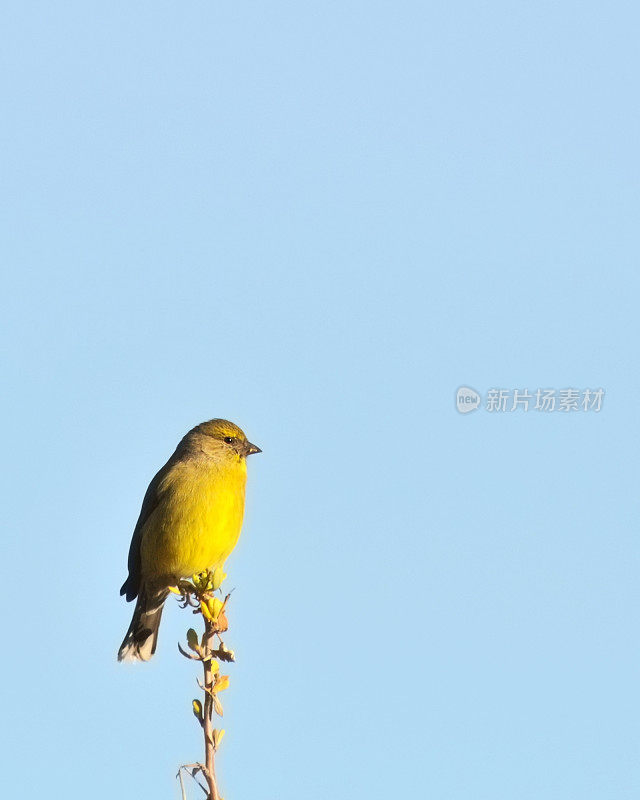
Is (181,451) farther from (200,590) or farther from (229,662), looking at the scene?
(229,662)

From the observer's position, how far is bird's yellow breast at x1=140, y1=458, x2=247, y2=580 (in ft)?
24.0

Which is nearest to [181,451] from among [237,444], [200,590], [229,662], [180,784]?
[237,444]

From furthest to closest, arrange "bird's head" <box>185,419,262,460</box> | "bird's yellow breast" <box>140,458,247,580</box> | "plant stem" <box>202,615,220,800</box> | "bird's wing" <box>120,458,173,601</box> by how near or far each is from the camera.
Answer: "bird's head" <box>185,419,262,460</box>, "bird's wing" <box>120,458,173,601</box>, "bird's yellow breast" <box>140,458,247,580</box>, "plant stem" <box>202,615,220,800</box>

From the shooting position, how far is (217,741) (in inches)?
106

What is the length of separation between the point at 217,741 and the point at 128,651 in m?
4.83

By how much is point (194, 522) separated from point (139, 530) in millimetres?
566

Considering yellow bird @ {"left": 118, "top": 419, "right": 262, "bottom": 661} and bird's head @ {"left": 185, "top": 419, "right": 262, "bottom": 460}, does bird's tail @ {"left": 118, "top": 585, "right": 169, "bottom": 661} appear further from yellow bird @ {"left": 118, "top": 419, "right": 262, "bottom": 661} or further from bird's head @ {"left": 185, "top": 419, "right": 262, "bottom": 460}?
bird's head @ {"left": 185, "top": 419, "right": 262, "bottom": 460}

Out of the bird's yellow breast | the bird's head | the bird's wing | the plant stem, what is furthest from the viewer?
the bird's head

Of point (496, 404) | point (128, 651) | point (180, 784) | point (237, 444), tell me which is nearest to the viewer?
point (180, 784)

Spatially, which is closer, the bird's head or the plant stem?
the plant stem

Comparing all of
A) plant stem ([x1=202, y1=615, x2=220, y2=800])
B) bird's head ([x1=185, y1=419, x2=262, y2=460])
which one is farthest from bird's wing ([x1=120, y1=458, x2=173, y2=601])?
plant stem ([x1=202, y1=615, x2=220, y2=800])

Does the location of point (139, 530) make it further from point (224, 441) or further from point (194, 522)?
point (224, 441)

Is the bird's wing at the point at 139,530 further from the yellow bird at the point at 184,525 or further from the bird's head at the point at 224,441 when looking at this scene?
the bird's head at the point at 224,441

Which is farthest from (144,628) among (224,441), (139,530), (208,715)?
(208,715)
